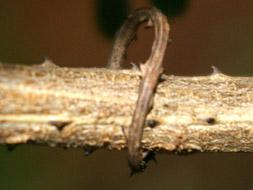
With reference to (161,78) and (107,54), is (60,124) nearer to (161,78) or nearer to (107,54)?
(161,78)

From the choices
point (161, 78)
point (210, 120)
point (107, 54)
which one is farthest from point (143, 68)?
point (107, 54)

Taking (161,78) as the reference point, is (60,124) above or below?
below

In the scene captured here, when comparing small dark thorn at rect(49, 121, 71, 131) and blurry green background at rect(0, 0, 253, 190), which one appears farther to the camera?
blurry green background at rect(0, 0, 253, 190)

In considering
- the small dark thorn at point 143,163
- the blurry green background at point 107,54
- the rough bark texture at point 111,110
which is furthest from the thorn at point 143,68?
the blurry green background at point 107,54

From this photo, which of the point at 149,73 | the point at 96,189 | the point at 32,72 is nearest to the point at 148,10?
the point at 149,73

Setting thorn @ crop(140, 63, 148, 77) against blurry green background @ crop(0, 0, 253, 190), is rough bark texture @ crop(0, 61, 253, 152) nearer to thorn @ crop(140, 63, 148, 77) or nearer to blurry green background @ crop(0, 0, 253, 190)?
thorn @ crop(140, 63, 148, 77)

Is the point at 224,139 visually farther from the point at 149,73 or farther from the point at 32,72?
the point at 32,72

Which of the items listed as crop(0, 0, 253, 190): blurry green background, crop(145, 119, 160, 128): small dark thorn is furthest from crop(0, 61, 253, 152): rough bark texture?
crop(0, 0, 253, 190): blurry green background
